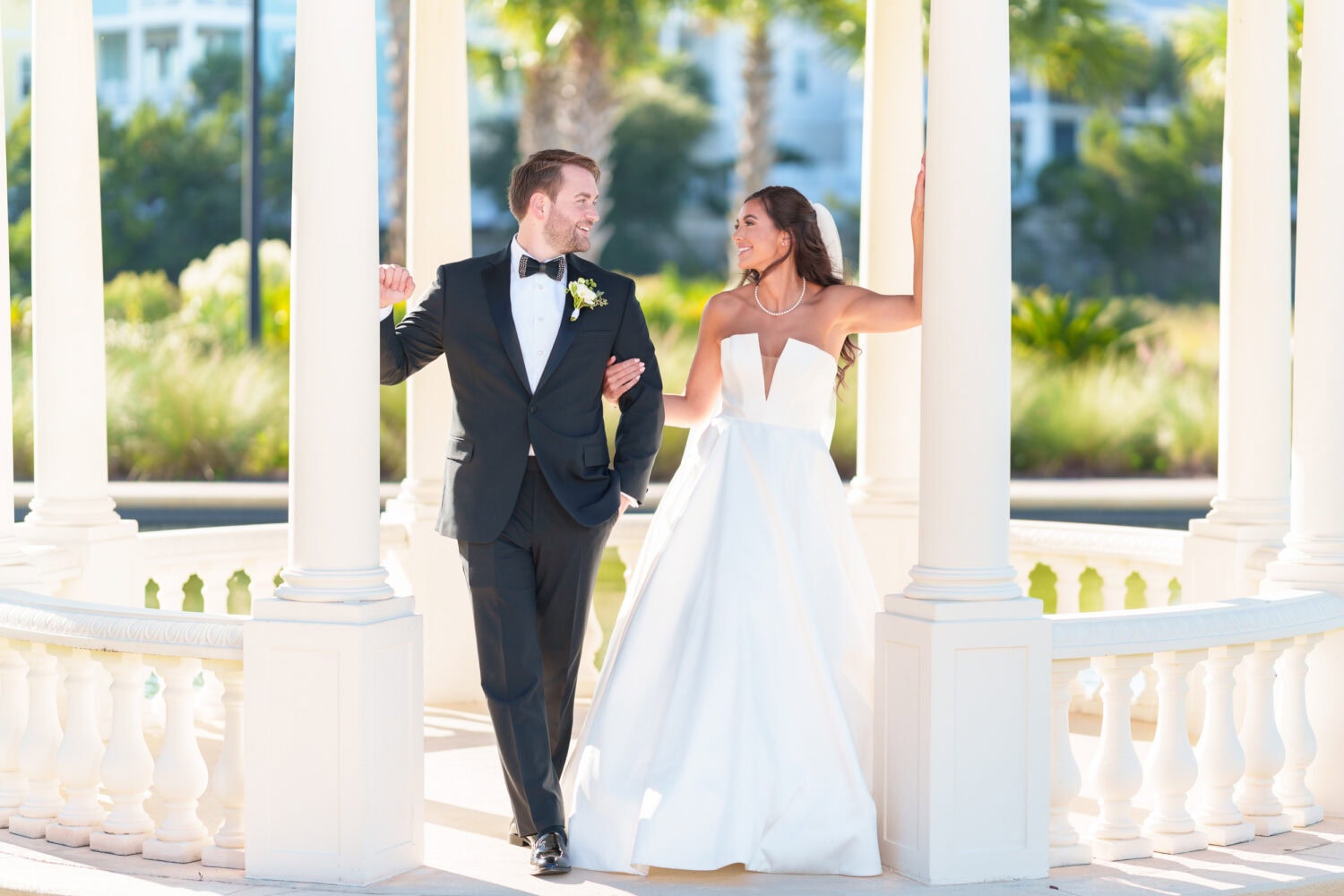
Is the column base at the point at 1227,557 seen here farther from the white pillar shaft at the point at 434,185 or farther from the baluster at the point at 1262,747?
the white pillar shaft at the point at 434,185

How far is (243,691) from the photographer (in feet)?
20.5

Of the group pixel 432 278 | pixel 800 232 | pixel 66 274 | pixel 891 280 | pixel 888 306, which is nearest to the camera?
pixel 888 306

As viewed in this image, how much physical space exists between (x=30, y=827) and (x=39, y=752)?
0.33m

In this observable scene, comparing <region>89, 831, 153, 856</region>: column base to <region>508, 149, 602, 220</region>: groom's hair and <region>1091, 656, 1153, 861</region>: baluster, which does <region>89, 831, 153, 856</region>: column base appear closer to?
<region>508, 149, 602, 220</region>: groom's hair

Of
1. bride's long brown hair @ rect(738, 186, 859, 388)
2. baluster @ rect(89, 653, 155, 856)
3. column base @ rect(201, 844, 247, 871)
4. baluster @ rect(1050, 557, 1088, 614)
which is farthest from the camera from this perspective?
baluster @ rect(1050, 557, 1088, 614)

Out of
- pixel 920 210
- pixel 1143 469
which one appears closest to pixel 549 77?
pixel 1143 469

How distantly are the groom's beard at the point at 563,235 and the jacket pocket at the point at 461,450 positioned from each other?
0.92 meters

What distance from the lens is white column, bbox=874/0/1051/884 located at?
627 centimetres

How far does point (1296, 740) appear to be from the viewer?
7.25 meters

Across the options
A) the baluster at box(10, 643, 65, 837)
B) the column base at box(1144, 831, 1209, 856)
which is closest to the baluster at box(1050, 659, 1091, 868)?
the column base at box(1144, 831, 1209, 856)

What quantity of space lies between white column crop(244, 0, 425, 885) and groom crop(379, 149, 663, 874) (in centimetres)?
39

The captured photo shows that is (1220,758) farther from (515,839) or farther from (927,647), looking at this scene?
(515,839)

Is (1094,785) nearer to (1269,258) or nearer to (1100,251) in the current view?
(1269,258)

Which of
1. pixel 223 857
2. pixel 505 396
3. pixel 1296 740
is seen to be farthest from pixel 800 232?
pixel 223 857
